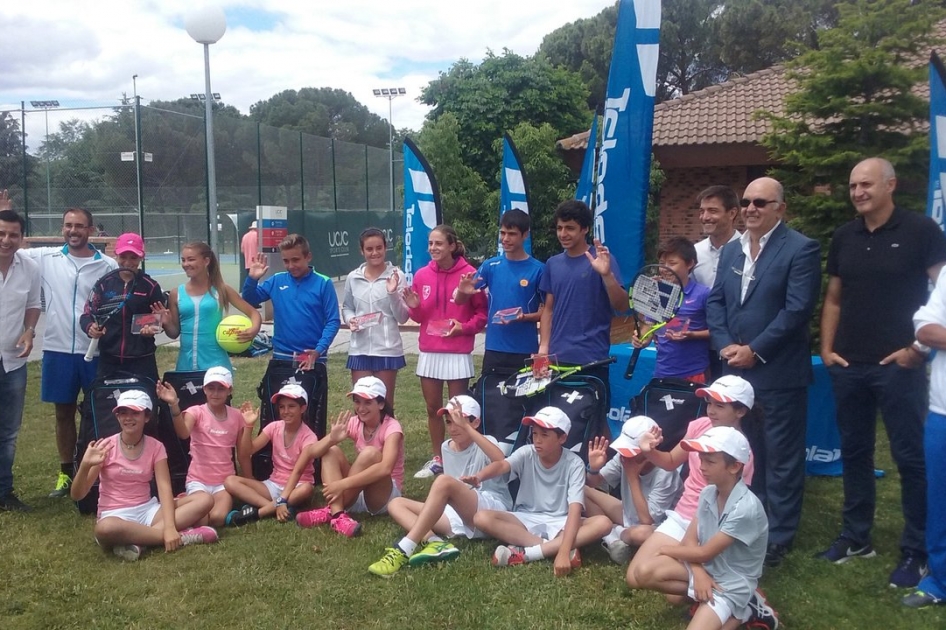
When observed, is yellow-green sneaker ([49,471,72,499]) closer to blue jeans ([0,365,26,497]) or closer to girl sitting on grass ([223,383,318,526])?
blue jeans ([0,365,26,497])

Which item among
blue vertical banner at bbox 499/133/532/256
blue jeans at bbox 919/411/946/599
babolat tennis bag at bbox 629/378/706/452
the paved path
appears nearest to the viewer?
blue jeans at bbox 919/411/946/599

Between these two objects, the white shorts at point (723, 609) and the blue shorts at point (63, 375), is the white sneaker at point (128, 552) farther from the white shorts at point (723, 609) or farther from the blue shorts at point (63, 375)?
the white shorts at point (723, 609)

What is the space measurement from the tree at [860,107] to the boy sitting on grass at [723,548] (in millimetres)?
5456

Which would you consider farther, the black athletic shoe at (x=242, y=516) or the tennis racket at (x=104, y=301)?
the tennis racket at (x=104, y=301)

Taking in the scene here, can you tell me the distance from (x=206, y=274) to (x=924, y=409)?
4.46m

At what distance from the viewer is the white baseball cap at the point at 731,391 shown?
3998 mm

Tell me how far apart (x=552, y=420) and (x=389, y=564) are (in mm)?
1158

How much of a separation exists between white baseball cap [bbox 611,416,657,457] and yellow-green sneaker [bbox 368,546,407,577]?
1283 mm

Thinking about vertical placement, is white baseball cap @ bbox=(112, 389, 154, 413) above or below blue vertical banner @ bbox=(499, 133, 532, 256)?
below

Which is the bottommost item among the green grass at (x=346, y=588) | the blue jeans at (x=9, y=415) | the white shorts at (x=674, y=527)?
the green grass at (x=346, y=588)

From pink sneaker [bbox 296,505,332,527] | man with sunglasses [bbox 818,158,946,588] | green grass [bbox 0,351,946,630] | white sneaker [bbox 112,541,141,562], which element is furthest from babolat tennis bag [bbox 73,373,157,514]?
man with sunglasses [bbox 818,158,946,588]

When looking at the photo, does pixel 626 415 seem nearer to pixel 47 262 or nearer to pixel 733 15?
pixel 47 262

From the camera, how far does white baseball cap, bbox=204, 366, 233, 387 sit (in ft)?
16.8

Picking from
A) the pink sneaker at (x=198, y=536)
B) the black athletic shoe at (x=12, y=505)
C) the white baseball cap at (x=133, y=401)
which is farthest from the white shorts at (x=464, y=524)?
the black athletic shoe at (x=12, y=505)
